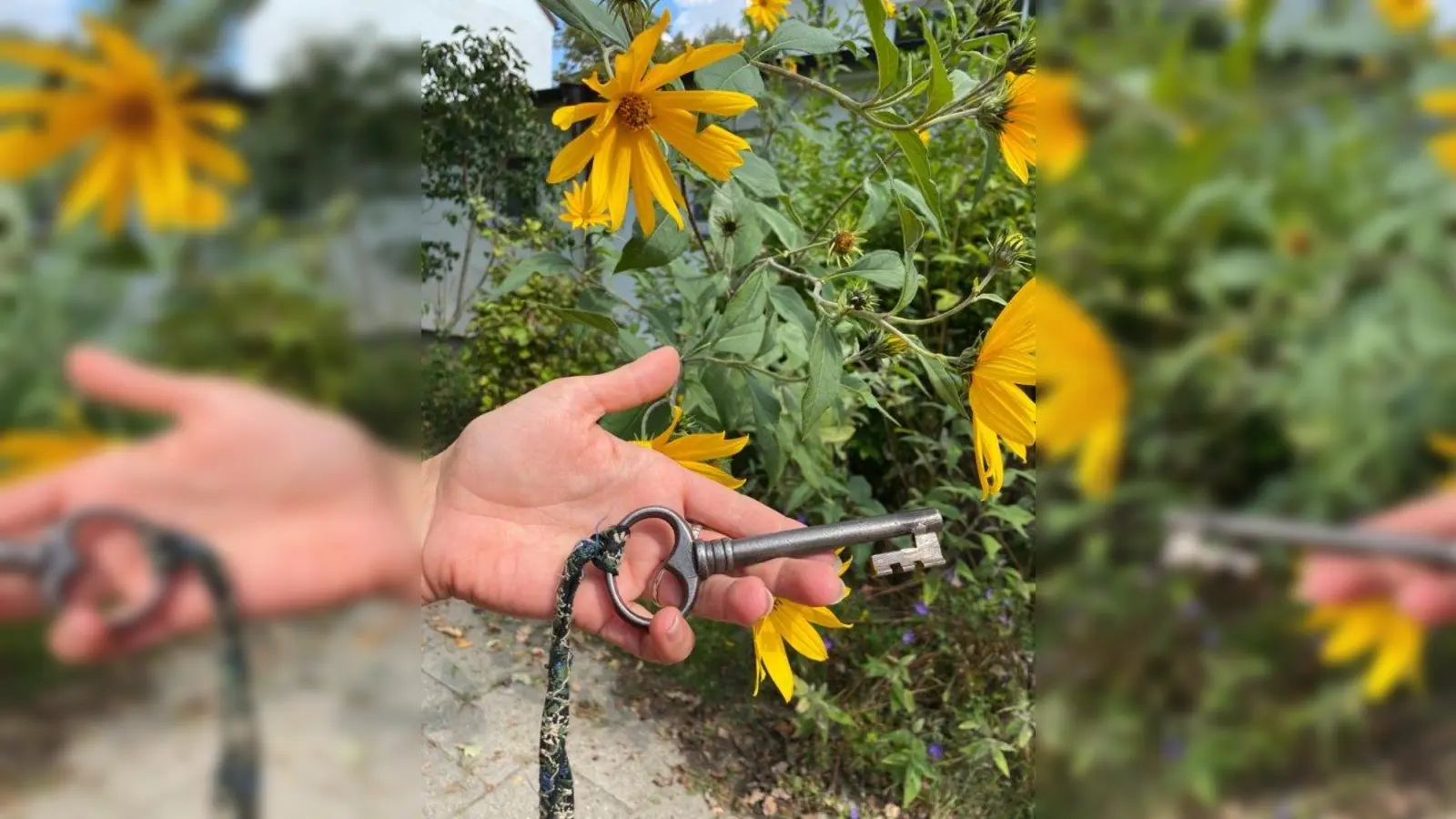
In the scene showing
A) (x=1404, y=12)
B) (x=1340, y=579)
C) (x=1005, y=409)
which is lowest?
(x=1005, y=409)

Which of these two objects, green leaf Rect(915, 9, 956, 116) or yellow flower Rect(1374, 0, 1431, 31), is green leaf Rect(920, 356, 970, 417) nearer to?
green leaf Rect(915, 9, 956, 116)

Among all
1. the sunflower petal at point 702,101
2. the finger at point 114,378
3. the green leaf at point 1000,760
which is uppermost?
the sunflower petal at point 702,101

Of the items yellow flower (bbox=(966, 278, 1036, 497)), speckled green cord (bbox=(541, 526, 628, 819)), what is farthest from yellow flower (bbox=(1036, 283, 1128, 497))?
yellow flower (bbox=(966, 278, 1036, 497))

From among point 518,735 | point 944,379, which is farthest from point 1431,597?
point 518,735

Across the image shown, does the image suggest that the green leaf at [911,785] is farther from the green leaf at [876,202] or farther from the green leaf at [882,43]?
the green leaf at [882,43]

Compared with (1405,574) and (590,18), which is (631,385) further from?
(1405,574)

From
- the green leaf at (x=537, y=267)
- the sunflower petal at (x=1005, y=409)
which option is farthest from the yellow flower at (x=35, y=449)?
the green leaf at (x=537, y=267)
